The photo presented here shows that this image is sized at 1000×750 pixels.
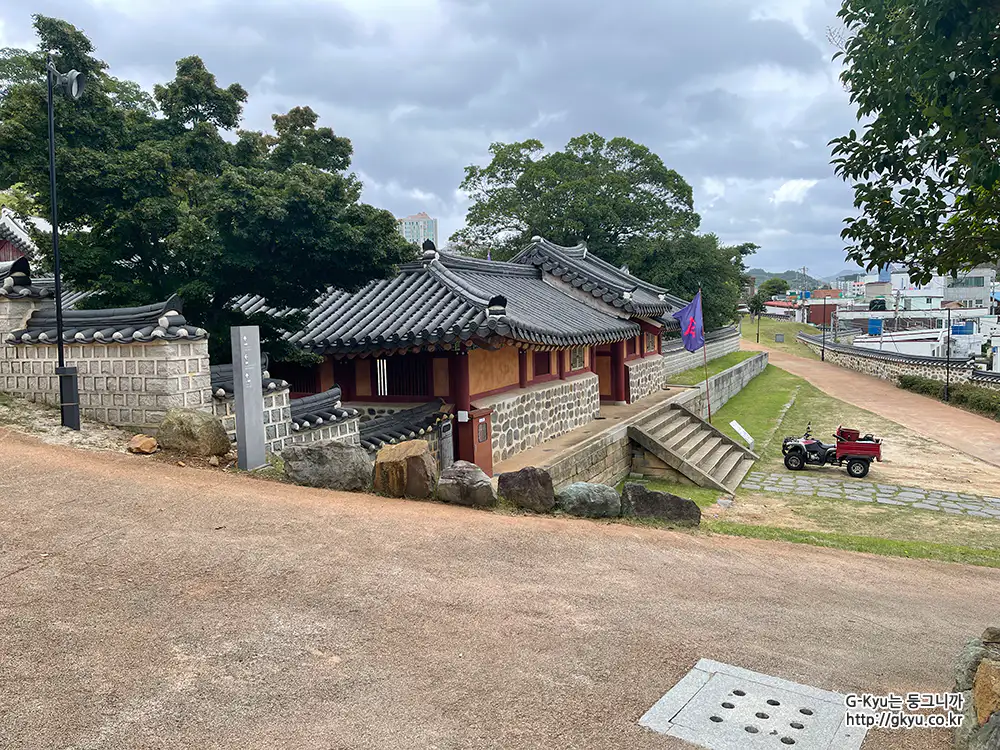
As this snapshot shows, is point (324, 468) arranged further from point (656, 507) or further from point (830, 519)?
point (830, 519)

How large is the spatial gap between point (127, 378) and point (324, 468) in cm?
288

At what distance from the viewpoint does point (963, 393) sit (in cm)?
2970

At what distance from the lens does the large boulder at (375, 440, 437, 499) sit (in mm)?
8484

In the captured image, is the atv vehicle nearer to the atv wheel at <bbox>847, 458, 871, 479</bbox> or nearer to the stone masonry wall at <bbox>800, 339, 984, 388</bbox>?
the atv wheel at <bbox>847, 458, 871, 479</bbox>

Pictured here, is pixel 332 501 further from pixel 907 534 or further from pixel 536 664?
pixel 907 534

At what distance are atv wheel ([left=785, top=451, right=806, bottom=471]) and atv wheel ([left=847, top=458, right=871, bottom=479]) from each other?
3.69 feet

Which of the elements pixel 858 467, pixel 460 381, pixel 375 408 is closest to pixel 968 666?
pixel 460 381

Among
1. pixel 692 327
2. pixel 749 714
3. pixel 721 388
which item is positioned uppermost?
pixel 692 327

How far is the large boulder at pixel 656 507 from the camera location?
8.76 meters

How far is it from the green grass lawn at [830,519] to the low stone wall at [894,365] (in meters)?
8.99

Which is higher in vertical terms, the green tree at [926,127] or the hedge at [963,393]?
the green tree at [926,127]

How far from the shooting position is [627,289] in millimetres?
23312

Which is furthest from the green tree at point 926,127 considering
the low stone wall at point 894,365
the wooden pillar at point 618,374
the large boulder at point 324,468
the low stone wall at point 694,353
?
the low stone wall at point 894,365

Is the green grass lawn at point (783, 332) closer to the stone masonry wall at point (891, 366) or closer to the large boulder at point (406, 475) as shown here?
the stone masonry wall at point (891, 366)
